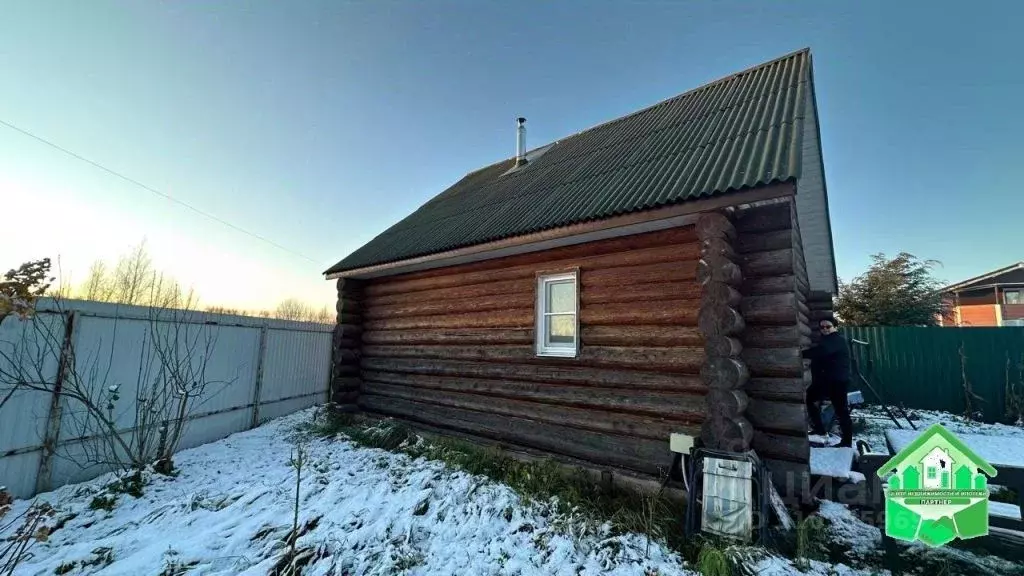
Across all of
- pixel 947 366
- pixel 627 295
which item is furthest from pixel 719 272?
pixel 947 366

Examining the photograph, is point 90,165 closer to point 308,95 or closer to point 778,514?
point 308,95

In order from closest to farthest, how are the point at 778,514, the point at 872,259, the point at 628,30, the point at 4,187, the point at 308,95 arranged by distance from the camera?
the point at 778,514, the point at 4,187, the point at 628,30, the point at 308,95, the point at 872,259

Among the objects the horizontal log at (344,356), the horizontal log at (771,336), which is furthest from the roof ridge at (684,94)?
the horizontal log at (344,356)

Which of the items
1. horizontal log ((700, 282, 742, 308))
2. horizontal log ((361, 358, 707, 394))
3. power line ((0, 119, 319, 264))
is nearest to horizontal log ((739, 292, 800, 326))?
horizontal log ((700, 282, 742, 308))

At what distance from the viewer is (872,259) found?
1831cm

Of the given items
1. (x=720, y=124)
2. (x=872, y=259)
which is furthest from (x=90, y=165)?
(x=872, y=259)

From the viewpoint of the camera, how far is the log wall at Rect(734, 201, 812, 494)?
4094 millimetres

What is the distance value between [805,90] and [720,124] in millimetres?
1138

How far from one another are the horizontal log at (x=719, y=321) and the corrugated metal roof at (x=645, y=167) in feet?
3.90

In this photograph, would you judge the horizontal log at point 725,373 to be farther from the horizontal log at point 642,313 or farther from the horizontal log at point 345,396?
the horizontal log at point 345,396

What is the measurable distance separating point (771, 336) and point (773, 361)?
26 centimetres

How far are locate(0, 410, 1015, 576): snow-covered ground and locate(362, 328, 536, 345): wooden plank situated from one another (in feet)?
6.72

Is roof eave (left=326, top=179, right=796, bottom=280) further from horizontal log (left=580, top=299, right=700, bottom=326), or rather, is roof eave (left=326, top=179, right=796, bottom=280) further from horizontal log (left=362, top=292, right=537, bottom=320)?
horizontal log (left=580, top=299, right=700, bottom=326)

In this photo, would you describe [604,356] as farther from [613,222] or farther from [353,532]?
[353,532]
